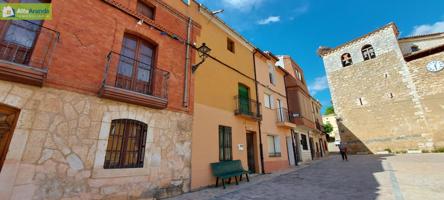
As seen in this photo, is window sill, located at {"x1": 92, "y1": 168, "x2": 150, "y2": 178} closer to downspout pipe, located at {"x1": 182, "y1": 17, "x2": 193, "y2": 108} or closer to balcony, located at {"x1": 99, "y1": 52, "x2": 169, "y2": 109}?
balcony, located at {"x1": 99, "y1": 52, "x2": 169, "y2": 109}

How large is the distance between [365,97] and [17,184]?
86.6 ft

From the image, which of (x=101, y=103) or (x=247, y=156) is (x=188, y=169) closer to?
(x=101, y=103)

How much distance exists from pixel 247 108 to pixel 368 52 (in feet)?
66.4

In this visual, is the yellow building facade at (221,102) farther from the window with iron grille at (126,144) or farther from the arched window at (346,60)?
the arched window at (346,60)

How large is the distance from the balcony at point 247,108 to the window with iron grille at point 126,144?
500 cm

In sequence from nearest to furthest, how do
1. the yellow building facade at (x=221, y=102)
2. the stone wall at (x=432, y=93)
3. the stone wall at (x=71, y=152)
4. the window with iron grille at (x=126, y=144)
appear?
the stone wall at (x=71, y=152)
the window with iron grille at (x=126, y=144)
the yellow building facade at (x=221, y=102)
the stone wall at (x=432, y=93)

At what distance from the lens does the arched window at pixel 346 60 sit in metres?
23.7

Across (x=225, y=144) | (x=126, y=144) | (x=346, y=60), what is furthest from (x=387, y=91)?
(x=126, y=144)

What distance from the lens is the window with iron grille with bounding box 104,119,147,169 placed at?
215 inches

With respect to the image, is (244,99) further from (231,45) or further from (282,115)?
(282,115)

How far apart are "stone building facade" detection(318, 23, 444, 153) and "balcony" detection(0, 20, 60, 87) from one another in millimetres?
25092

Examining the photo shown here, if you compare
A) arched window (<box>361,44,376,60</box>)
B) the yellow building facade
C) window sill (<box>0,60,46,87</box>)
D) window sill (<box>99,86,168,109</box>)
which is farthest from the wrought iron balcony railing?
arched window (<box>361,44,376,60</box>)

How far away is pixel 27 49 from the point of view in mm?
4703

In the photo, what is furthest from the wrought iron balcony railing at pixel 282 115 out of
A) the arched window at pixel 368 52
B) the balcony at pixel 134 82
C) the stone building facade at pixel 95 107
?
A: the arched window at pixel 368 52
